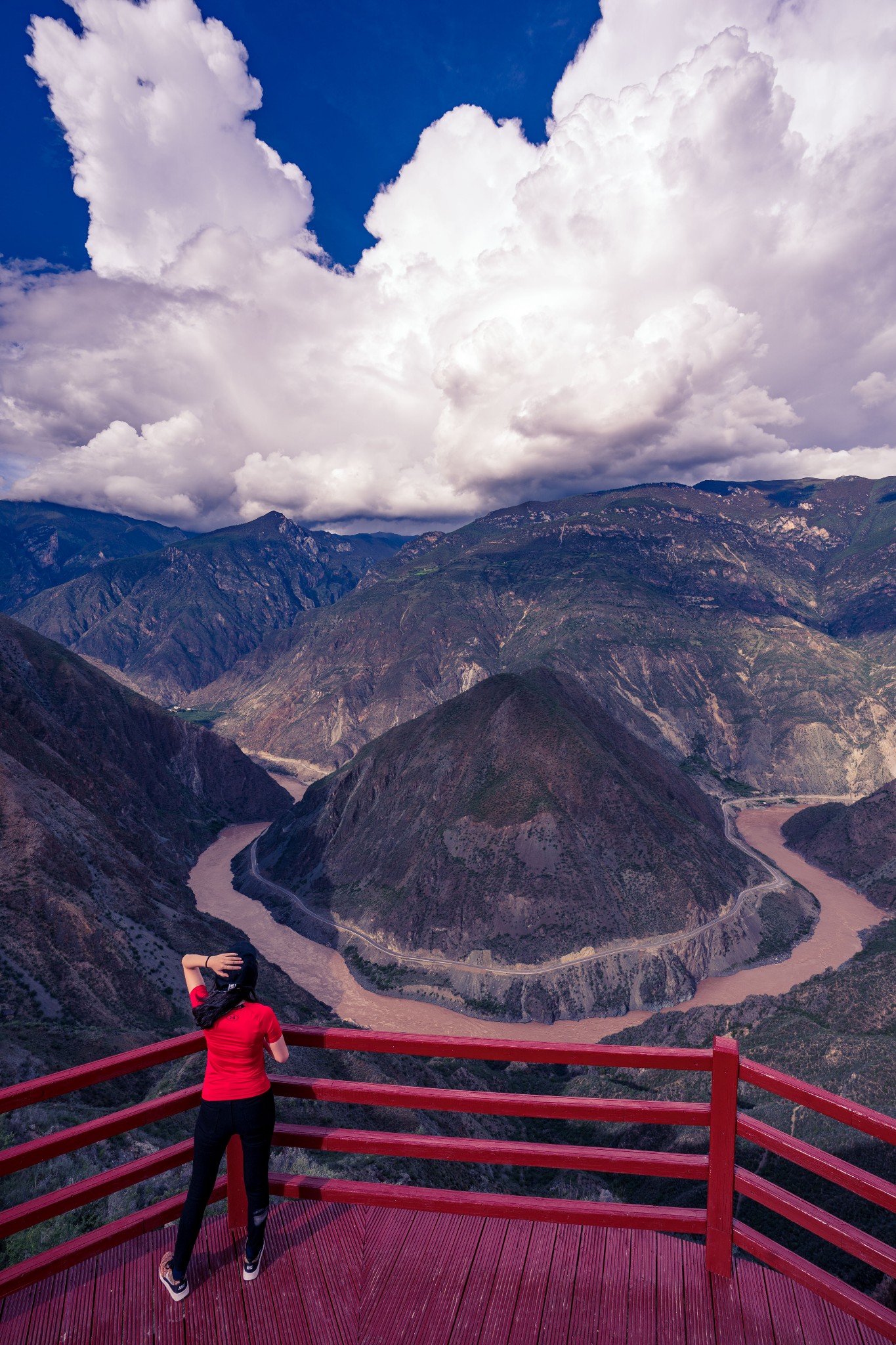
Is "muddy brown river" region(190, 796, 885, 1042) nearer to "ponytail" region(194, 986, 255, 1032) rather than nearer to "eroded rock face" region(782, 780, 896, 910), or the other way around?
"eroded rock face" region(782, 780, 896, 910)

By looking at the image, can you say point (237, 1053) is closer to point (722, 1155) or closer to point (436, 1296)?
point (436, 1296)

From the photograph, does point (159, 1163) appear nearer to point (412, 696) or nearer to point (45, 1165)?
point (45, 1165)

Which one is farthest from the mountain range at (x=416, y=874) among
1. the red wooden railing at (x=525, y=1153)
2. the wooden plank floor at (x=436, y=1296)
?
the red wooden railing at (x=525, y=1153)

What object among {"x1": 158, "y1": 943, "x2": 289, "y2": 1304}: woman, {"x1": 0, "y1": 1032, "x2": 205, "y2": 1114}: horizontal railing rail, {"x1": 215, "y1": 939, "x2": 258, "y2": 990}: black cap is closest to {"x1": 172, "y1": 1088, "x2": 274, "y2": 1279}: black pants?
{"x1": 158, "y1": 943, "x2": 289, "y2": 1304}: woman

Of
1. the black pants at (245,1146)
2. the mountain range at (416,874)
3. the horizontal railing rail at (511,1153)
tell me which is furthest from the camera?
the mountain range at (416,874)

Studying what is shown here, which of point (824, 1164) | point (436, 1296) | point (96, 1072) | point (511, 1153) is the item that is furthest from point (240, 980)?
point (824, 1164)

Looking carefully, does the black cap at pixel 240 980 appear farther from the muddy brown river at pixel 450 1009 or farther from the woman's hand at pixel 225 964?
the muddy brown river at pixel 450 1009
